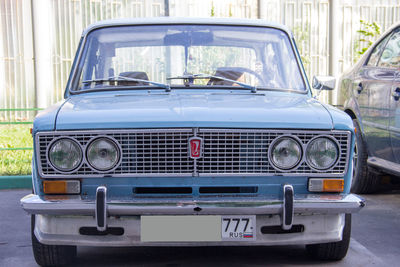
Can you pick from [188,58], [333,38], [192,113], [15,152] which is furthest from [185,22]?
[333,38]

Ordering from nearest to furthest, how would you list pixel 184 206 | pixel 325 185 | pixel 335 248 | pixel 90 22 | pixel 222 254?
pixel 184 206, pixel 325 185, pixel 335 248, pixel 222 254, pixel 90 22

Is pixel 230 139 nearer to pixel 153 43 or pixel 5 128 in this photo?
pixel 153 43

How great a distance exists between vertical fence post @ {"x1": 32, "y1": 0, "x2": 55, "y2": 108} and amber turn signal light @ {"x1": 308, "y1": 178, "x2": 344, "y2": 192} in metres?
9.29

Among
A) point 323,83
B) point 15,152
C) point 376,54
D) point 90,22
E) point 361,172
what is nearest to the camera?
point 323,83

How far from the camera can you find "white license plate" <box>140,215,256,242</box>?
367 cm

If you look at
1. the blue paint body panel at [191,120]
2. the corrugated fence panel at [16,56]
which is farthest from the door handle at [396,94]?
the corrugated fence panel at [16,56]

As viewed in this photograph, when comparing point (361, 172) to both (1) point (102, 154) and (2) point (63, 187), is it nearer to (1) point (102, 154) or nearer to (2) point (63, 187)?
(1) point (102, 154)

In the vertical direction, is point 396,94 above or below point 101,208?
above

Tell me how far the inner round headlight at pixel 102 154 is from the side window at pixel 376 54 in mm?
3704

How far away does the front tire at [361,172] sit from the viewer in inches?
266

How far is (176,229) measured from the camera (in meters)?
3.68

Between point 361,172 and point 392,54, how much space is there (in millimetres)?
1324

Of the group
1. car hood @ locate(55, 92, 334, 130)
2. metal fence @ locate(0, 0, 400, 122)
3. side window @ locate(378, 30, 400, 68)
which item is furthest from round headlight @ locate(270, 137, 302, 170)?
metal fence @ locate(0, 0, 400, 122)

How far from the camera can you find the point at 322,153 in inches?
152
